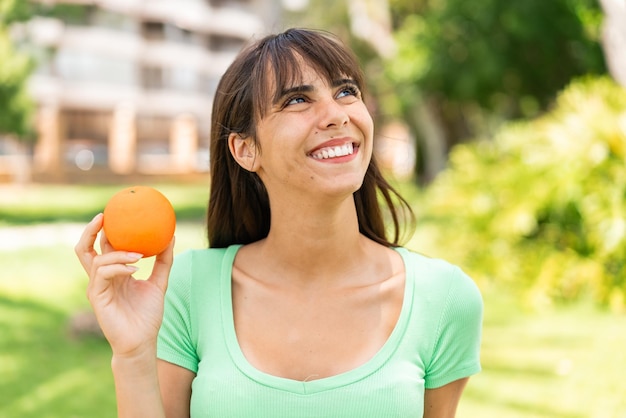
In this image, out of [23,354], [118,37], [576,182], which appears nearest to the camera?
[23,354]

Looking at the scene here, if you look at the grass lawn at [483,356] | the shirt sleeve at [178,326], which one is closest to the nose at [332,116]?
the shirt sleeve at [178,326]

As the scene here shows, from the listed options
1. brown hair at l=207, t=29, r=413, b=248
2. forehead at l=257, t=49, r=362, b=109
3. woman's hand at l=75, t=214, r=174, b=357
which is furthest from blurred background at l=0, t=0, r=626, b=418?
woman's hand at l=75, t=214, r=174, b=357

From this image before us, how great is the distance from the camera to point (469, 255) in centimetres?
1091

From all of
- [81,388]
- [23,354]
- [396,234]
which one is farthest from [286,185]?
[23,354]

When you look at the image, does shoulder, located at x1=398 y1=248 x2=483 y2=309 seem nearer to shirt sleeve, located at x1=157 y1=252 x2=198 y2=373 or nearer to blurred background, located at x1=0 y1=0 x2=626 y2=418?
blurred background, located at x1=0 y1=0 x2=626 y2=418

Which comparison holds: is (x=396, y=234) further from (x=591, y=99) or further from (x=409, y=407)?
(x=591, y=99)

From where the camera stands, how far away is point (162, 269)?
7.50 feet

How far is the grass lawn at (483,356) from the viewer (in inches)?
232

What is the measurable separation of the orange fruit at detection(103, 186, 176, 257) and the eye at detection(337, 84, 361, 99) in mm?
579

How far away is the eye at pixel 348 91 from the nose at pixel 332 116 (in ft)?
0.24

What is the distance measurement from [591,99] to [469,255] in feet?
8.27

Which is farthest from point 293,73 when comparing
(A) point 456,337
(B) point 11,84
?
(B) point 11,84

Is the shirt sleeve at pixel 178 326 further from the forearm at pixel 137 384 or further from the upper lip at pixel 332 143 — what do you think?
the upper lip at pixel 332 143

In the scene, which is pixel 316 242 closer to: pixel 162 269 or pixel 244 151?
pixel 244 151
